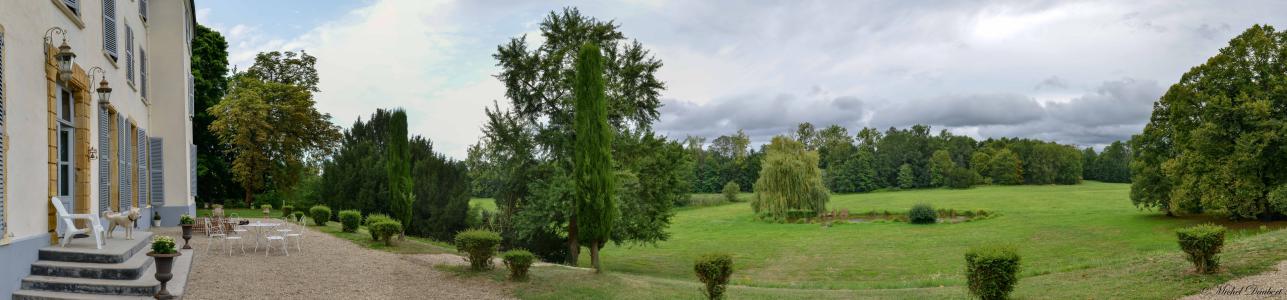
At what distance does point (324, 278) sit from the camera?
1186 centimetres

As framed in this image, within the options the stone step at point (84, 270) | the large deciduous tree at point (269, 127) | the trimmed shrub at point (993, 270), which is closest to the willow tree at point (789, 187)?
the large deciduous tree at point (269, 127)

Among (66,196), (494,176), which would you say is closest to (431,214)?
(494,176)

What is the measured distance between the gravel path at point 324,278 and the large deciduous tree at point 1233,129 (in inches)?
1072

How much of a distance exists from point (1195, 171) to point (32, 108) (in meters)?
33.9

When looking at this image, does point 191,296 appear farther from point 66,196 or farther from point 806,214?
point 806,214

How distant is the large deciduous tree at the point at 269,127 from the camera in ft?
104

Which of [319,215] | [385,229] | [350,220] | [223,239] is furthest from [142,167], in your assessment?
[319,215]

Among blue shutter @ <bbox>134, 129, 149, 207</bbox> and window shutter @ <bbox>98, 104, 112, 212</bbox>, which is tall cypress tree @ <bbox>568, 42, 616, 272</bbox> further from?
blue shutter @ <bbox>134, 129, 149, 207</bbox>

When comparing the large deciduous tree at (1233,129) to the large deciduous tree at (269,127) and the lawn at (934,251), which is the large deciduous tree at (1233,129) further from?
the large deciduous tree at (269,127)

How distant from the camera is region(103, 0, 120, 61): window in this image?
12.6m

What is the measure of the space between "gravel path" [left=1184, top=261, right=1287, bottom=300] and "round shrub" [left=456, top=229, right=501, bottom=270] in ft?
36.9

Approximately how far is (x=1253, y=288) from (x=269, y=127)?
3536 centimetres

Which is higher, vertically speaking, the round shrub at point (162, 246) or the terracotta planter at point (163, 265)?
the round shrub at point (162, 246)

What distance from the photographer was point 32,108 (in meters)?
8.73
